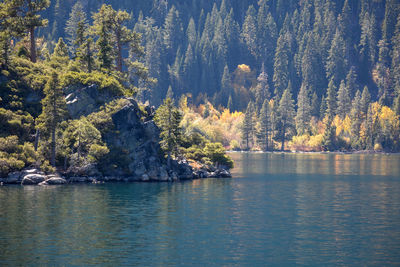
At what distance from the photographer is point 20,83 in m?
99.8

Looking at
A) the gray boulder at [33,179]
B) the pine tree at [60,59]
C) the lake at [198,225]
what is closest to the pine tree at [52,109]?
the gray boulder at [33,179]

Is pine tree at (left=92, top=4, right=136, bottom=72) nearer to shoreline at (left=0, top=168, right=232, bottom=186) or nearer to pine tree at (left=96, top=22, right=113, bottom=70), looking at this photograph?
pine tree at (left=96, top=22, right=113, bottom=70)

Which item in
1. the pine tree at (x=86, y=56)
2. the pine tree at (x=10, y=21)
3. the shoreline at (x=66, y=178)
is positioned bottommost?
the shoreline at (x=66, y=178)

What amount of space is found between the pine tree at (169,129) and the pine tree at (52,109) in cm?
1884

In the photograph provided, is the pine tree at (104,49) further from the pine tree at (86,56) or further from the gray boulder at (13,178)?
the gray boulder at (13,178)

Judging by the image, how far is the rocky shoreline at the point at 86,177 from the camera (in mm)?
84312

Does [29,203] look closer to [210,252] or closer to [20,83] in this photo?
[210,252]

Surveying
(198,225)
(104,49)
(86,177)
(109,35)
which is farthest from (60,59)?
(198,225)

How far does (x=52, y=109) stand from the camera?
90750 millimetres

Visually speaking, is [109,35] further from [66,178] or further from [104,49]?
[66,178]

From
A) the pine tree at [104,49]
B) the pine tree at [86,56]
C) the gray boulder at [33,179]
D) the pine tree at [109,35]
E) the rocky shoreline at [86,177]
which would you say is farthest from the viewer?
the pine tree at [109,35]

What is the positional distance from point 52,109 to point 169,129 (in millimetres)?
22068

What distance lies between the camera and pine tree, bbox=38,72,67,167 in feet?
297

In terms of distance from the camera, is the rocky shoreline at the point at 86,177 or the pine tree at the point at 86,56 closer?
the rocky shoreline at the point at 86,177
